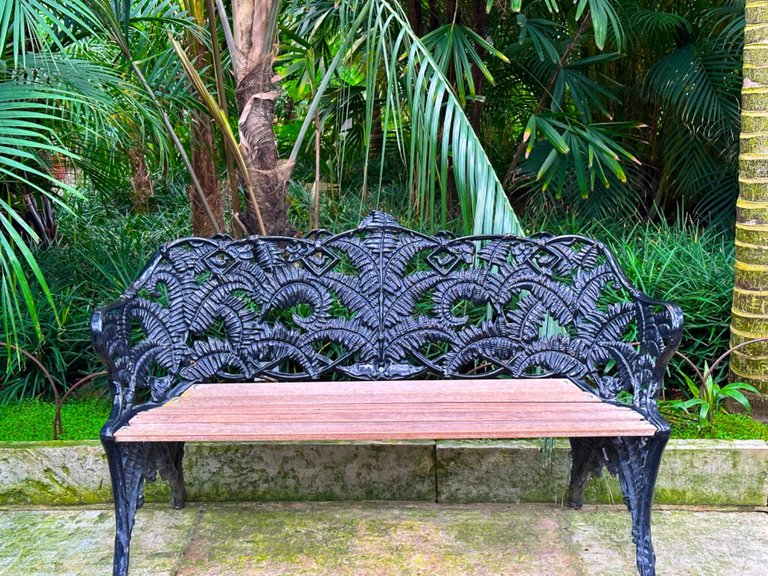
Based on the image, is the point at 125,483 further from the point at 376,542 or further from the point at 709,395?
the point at 709,395

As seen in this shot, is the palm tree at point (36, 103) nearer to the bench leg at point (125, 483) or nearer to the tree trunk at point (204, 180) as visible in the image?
the bench leg at point (125, 483)

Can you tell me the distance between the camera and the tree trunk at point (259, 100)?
3309 mm

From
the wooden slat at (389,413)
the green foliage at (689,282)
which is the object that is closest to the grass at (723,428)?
the green foliage at (689,282)

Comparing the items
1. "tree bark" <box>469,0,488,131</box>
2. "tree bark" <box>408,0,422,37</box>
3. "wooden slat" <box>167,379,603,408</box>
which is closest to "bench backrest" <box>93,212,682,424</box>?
"wooden slat" <box>167,379,603,408</box>

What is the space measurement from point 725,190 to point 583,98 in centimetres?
129

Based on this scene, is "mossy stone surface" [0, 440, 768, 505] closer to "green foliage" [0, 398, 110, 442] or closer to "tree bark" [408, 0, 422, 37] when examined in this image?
"green foliage" [0, 398, 110, 442]

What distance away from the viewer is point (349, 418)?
247 cm

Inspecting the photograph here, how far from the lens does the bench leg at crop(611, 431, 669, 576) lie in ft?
8.03

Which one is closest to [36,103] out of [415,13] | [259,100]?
[259,100]

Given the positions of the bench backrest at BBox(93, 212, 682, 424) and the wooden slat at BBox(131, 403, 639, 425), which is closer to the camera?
the wooden slat at BBox(131, 403, 639, 425)

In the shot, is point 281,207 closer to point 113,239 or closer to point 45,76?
point 45,76

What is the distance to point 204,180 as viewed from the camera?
4734mm

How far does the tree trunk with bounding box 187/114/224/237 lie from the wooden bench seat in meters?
1.95

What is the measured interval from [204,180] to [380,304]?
84.0 inches
